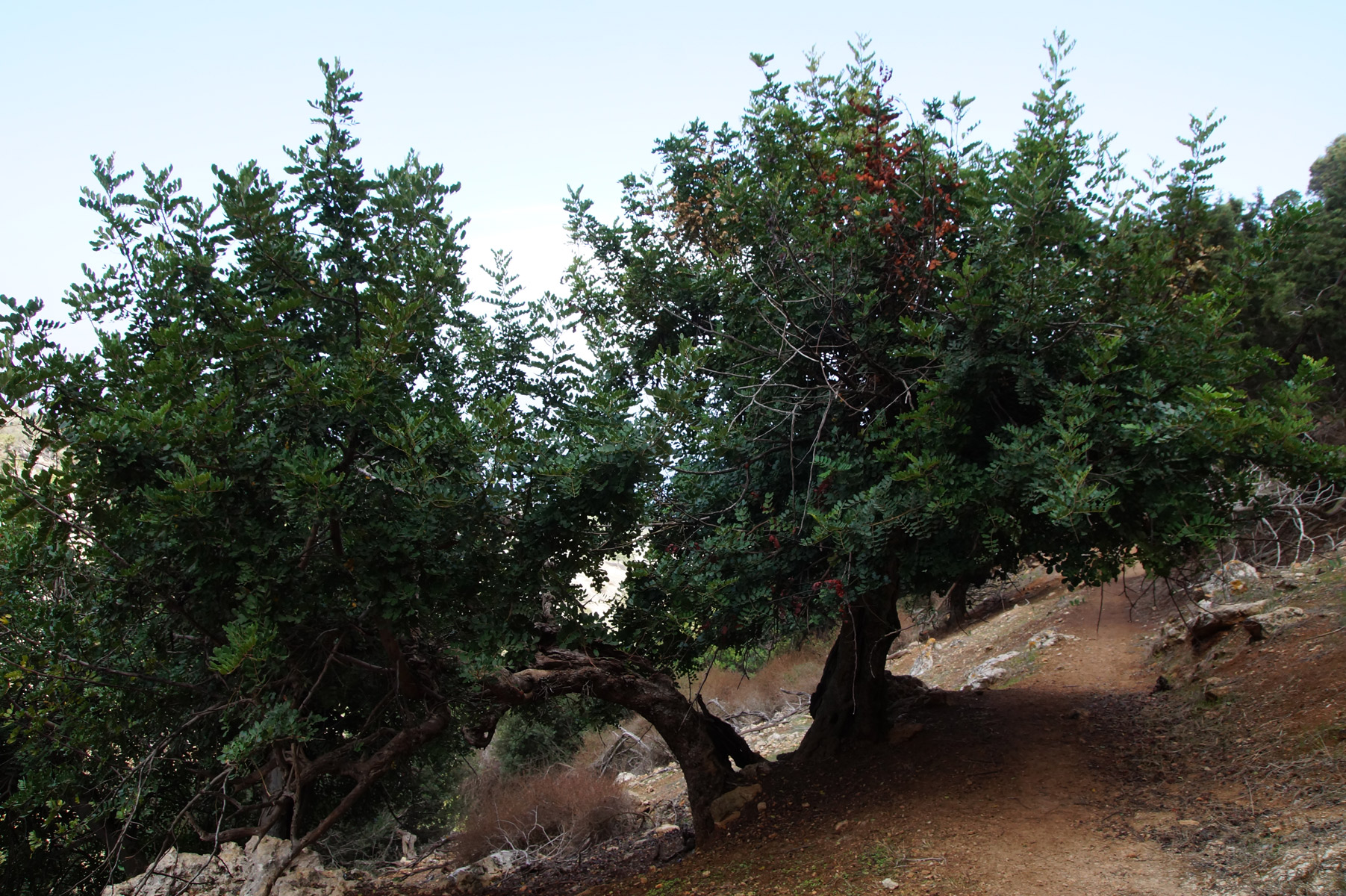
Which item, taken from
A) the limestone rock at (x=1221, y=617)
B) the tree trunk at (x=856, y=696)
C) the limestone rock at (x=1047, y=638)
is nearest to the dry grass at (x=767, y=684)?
the limestone rock at (x=1047, y=638)

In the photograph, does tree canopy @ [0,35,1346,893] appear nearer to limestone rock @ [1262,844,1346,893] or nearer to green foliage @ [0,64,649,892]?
green foliage @ [0,64,649,892]

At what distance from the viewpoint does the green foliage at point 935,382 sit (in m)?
5.47

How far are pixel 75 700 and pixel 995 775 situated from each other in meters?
6.99

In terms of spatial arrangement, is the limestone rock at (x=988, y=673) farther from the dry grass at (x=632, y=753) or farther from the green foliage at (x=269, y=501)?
the green foliage at (x=269, y=501)

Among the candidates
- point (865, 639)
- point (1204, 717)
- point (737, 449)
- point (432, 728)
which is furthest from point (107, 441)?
point (1204, 717)

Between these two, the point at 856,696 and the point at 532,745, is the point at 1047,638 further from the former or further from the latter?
the point at 532,745

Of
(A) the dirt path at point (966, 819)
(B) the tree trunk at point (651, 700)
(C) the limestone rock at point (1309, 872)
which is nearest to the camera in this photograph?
(C) the limestone rock at point (1309, 872)

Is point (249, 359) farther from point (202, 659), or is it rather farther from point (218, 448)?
point (202, 659)

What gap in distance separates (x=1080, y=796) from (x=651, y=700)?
11.9 feet

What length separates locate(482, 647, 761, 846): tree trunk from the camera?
6461mm

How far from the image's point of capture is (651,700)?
7172 mm

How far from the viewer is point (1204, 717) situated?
7.71 m

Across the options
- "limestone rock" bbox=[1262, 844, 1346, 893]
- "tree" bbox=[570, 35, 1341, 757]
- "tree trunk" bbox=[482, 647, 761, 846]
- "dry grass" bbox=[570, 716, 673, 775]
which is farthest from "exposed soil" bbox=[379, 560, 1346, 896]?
"dry grass" bbox=[570, 716, 673, 775]

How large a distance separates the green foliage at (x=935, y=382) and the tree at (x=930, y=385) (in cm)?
2
